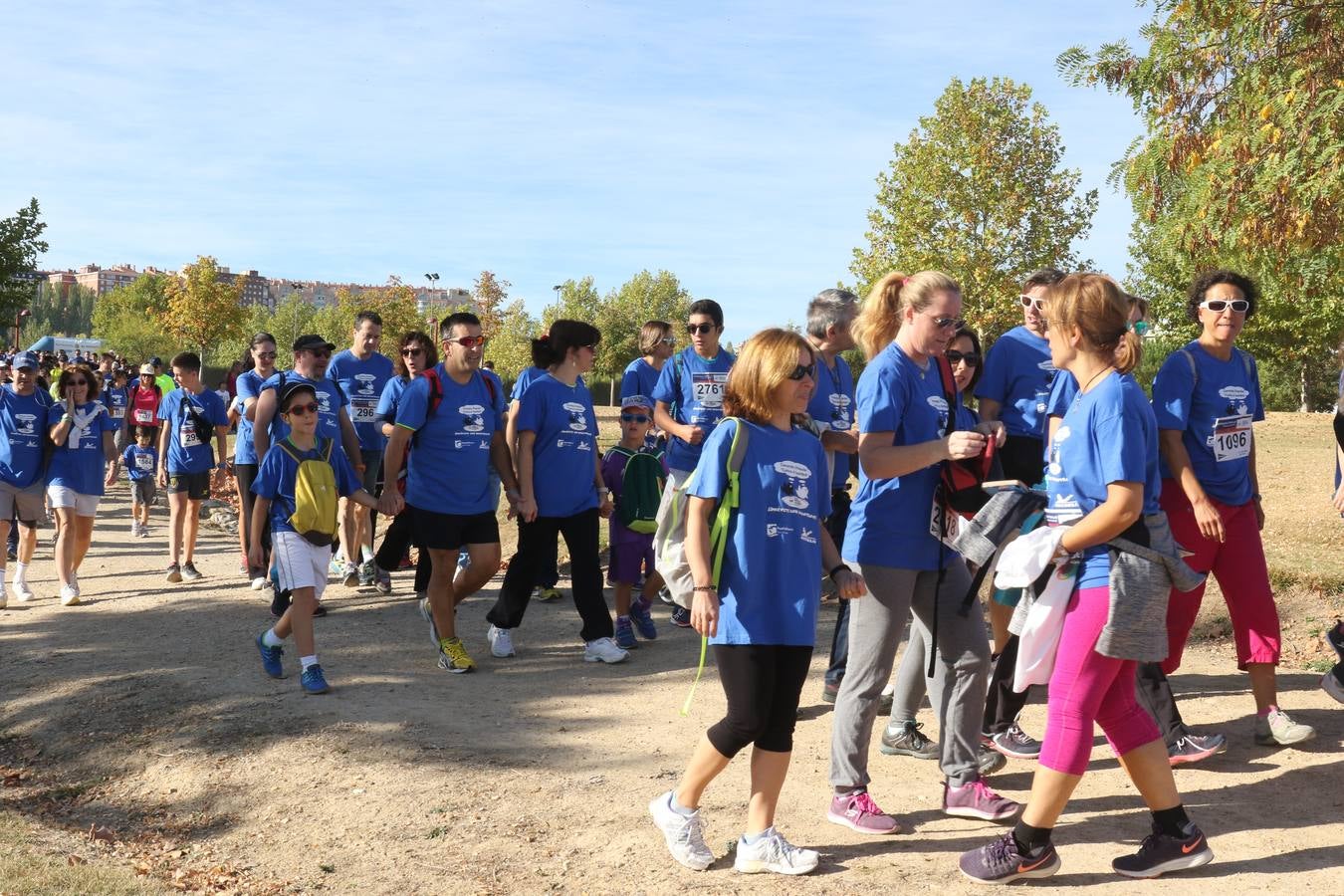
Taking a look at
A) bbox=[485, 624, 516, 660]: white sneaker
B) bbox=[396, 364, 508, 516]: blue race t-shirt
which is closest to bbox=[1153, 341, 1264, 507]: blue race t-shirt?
bbox=[396, 364, 508, 516]: blue race t-shirt

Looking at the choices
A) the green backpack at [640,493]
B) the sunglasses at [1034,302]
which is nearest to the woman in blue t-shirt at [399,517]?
the green backpack at [640,493]

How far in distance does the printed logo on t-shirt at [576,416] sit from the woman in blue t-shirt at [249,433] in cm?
284

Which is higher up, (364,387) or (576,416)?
(364,387)

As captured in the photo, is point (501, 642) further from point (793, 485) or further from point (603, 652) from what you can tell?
point (793, 485)

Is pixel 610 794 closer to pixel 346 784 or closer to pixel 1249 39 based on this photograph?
pixel 346 784

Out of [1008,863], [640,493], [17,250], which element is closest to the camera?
[1008,863]

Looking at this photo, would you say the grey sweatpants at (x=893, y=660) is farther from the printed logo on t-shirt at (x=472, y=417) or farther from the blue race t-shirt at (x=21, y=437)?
the blue race t-shirt at (x=21, y=437)

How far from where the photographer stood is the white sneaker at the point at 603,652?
7.52 metres

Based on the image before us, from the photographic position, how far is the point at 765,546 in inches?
167

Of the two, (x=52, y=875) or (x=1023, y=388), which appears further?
(x=1023, y=388)

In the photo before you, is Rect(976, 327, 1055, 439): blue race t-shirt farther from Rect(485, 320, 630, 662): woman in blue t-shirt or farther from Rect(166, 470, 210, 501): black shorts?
Rect(166, 470, 210, 501): black shorts

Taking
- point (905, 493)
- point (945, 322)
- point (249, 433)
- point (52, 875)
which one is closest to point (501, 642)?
point (249, 433)

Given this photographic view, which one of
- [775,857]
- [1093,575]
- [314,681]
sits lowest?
[775,857]

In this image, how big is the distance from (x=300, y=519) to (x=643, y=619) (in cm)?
244
